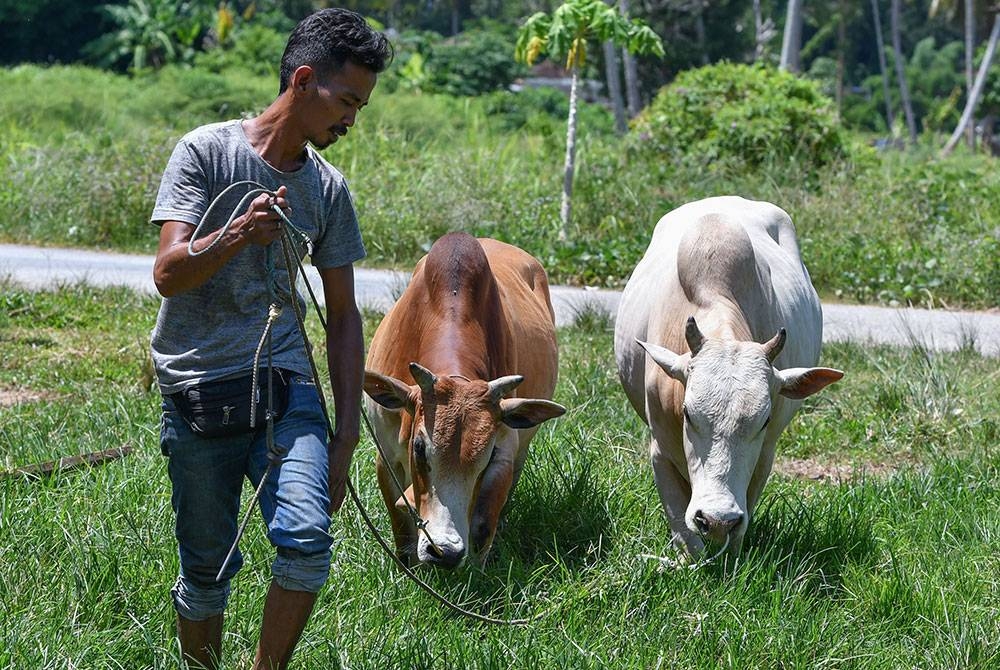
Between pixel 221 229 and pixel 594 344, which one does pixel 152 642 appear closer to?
pixel 221 229

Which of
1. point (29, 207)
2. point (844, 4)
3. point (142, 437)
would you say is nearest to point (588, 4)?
point (29, 207)

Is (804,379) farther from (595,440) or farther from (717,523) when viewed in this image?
(595,440)

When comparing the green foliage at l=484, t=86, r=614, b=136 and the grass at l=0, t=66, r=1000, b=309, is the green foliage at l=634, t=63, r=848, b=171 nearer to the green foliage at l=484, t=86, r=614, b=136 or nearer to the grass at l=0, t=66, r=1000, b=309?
the grass at l=0, t=66, r=1000, b=309

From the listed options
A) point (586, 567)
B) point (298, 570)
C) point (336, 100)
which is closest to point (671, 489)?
point (586, 567)

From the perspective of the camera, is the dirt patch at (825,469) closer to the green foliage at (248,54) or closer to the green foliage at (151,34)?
the green foliage at (248,54)

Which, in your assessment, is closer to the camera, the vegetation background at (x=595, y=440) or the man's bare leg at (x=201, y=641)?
the man's bare leg at (x=201, y=641)

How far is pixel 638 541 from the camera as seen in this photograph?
203 inches

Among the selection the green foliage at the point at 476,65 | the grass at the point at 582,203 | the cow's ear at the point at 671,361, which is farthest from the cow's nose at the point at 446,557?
the green foliage at the point at 476,65

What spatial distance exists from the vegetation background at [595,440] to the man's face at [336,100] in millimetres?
1495

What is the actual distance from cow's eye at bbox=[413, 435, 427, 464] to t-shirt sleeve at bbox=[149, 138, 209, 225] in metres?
1.40

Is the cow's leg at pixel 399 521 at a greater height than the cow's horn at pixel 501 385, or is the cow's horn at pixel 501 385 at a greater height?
the cow's horn at pixel 501 385

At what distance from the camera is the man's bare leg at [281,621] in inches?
127

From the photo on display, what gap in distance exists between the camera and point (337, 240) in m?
3.57

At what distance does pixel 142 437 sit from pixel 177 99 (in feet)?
58.9
